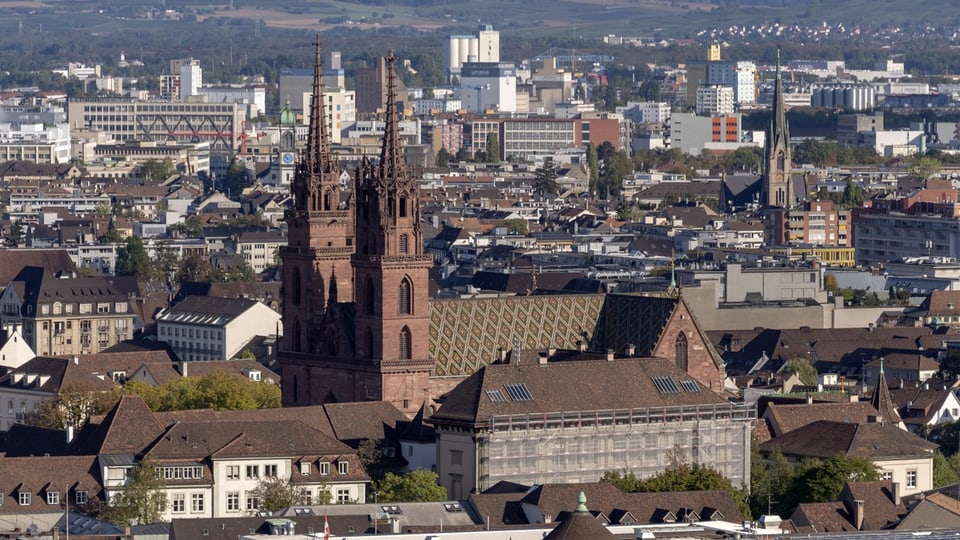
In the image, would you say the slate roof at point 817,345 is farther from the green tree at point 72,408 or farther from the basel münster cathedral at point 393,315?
the green tree at point 72,408

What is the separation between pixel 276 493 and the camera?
294 ft

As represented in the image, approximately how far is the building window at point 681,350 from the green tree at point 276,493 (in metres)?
16.7

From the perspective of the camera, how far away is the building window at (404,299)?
339 ft

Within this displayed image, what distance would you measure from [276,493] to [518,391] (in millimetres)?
8114

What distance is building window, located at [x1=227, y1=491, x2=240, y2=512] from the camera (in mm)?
90688

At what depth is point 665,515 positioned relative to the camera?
8288 centimetres

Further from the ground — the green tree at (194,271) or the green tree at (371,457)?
the green tree at (371,457)

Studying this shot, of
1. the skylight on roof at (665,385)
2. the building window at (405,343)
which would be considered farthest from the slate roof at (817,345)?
the skylight on roof at (665,385)

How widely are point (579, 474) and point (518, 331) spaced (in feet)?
38.9

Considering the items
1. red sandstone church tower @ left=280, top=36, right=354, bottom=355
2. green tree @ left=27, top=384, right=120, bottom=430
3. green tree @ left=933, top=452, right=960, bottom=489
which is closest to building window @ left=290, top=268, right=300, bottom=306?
red sandstone church tower @ left=280, top=36, right=354, bottom=355

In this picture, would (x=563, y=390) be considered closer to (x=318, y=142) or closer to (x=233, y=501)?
(x=233, y=501)

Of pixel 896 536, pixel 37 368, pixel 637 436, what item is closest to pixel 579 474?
pixel 637 436

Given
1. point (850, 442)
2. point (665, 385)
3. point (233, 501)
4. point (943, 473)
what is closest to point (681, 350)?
point (665, 385)

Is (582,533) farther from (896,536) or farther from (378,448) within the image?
(378,448)
